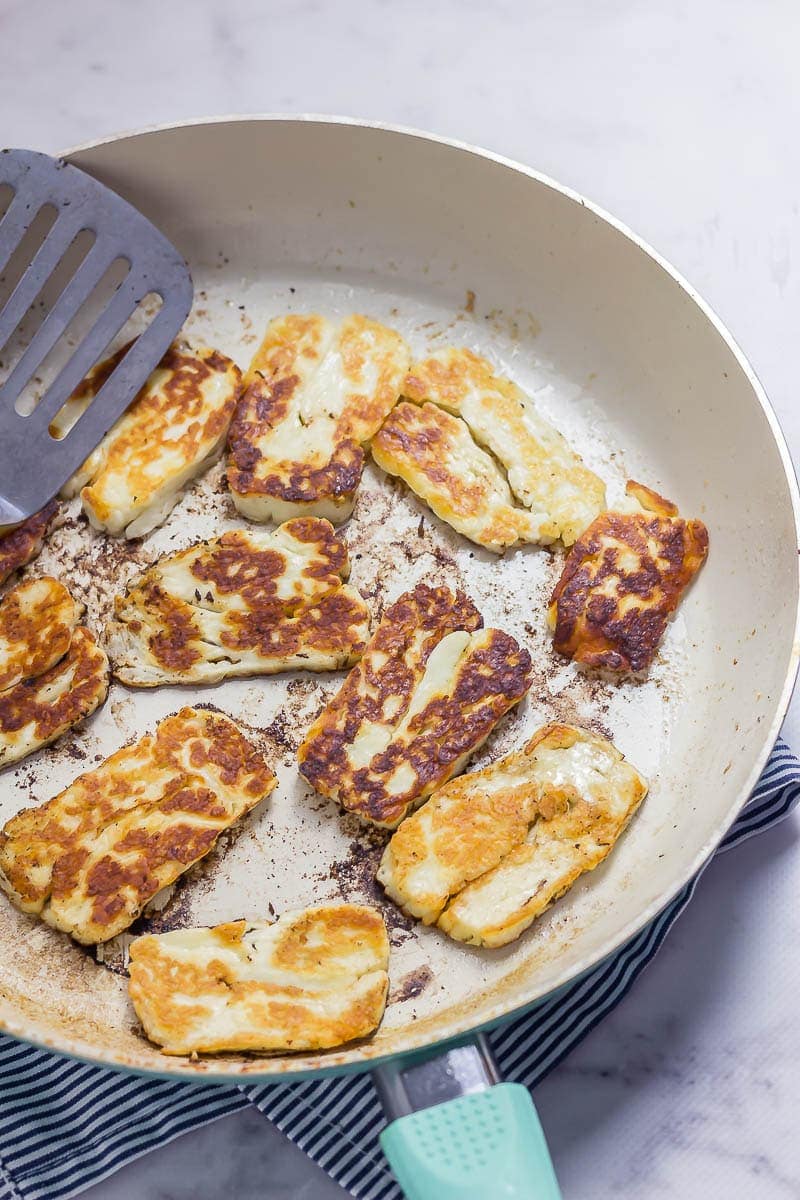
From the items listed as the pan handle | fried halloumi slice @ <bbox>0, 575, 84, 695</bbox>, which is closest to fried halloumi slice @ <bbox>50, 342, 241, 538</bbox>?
fried halloumi slice @ <bbox>0, 575, 84, 695</bbox>

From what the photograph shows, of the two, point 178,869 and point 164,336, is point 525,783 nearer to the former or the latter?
point 178,869

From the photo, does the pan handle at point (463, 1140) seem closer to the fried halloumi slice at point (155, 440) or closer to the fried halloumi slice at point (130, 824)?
the fried halloumi slice at point (130, 824)

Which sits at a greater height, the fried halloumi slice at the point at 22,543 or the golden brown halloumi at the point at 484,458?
the golden brown halloumi at the point at 484,458

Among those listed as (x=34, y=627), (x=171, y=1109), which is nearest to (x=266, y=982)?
(x=171, y=1109)

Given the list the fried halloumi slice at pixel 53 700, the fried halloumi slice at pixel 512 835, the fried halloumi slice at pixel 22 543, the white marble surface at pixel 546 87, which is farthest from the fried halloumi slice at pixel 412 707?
the white marble surface at pixel 546 87

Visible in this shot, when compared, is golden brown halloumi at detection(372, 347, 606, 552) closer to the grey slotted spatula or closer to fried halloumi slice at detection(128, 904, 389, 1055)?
the grey slotted spatula

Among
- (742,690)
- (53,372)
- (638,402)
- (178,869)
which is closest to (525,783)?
(742,690)
